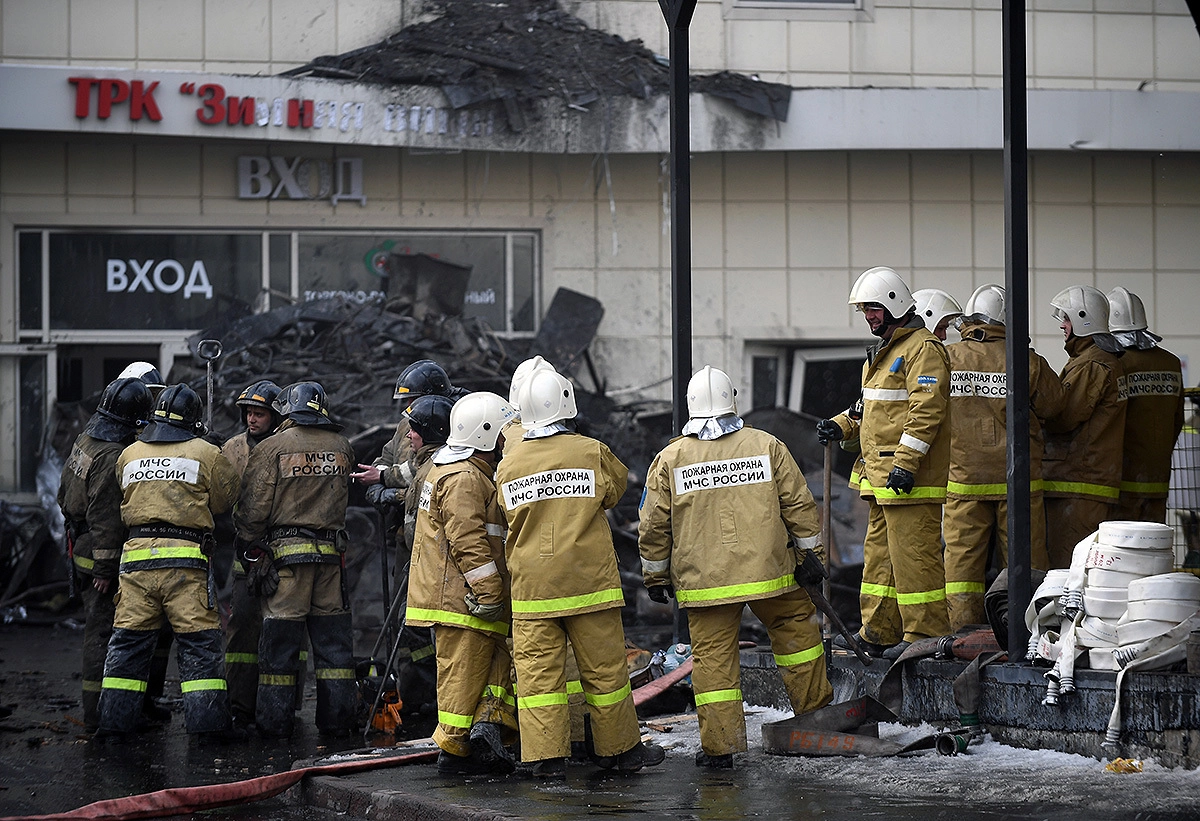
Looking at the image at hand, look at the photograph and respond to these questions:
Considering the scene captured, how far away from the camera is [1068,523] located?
8.41 metres

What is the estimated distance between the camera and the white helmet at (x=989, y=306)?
8484 mm

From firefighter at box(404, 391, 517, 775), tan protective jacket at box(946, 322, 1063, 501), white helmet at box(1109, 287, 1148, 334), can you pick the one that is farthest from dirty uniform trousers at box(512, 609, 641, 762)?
white helmet at box(1109, 287, 1148, 334)

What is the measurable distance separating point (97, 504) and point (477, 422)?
10.1 ft

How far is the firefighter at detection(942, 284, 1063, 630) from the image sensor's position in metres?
8.15

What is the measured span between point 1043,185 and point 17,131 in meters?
11.0

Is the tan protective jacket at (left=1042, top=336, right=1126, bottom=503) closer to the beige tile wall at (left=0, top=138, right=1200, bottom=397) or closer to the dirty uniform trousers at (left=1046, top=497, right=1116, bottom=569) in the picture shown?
the dirty uniform trousers at (left=1046, top=497, right=1116, bottom=569)

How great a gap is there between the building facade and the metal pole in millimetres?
8347

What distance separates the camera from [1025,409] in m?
7.04

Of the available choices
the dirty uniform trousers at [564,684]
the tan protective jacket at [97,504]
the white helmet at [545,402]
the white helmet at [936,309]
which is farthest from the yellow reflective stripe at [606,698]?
the tan protective jacket at [97,504]

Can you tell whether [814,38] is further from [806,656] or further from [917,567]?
[806,656]

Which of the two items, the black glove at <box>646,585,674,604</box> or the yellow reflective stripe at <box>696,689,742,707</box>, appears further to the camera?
the black glove at <box>646,585,674,604</box>

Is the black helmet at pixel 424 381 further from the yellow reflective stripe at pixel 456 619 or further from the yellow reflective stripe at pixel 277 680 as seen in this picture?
the yellow reflective stripe at pixel 456 619

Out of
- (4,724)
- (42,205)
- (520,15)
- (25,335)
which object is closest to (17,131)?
(42,205)

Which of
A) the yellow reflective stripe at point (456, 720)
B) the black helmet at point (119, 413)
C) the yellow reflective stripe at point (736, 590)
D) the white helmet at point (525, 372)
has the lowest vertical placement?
the yellow reflective stripe at point (456, 720)
